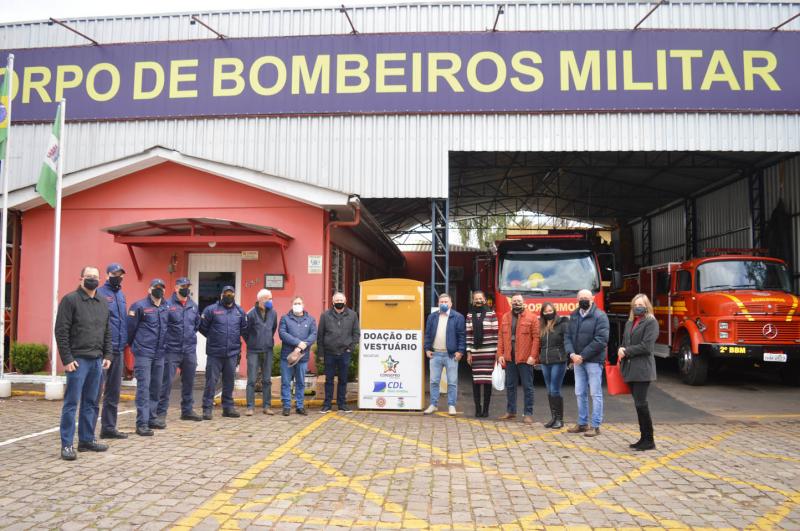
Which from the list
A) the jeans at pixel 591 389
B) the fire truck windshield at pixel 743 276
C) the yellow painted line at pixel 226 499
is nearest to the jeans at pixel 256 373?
the yellow painted line at pixel 226 499

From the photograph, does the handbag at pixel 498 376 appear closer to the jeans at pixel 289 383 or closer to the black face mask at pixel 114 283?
the jeans at pixel 289 383

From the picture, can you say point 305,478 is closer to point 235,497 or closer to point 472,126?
point 235,497

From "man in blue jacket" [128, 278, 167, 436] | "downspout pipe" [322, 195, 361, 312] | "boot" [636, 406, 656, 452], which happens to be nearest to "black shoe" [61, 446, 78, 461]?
"man in blue jacket" [128, 278, 167, 436]

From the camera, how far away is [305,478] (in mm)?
5711

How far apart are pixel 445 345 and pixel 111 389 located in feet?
15.3

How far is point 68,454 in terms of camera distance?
6.19 meters

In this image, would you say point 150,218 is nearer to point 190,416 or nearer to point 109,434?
point 190,416

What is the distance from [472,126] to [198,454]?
9806 mm

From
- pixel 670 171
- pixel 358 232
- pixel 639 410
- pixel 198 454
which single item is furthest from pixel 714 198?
pixel 198 454

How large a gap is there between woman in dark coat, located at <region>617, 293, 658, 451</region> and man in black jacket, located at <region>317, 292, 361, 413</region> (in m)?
3.98

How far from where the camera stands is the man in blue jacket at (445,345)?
30.7ft

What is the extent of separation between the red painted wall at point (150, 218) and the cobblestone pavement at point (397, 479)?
4.48 meters

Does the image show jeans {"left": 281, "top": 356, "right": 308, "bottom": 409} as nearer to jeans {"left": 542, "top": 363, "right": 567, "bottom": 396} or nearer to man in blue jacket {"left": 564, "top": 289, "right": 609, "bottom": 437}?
jeans {"left": 542, "top": 363, "right": 567, "bottom": 396}

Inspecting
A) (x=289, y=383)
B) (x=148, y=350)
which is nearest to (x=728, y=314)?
(x=289, y=383)
